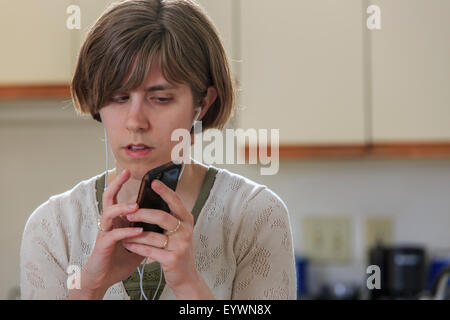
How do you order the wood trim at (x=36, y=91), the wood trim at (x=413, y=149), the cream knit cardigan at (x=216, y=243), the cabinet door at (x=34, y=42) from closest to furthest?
the cream knit cardigan at (x=216, y=243) → the cabinet door at (x=34, y=42) → the wood trim at (x=36, y=91) → the wood trim at (x=413, y=149)

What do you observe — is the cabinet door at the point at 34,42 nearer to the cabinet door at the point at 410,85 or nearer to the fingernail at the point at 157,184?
the fingernail at the point at 157,184

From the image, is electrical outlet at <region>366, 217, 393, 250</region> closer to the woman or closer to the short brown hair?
the woman

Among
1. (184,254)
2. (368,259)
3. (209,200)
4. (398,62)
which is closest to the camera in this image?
(184,254)

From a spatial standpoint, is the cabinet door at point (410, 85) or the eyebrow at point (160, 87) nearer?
the eyebrow at point (160, 87)

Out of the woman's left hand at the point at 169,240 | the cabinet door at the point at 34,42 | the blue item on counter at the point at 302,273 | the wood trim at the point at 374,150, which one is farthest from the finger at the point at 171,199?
the blue item on counter at the point at 302,273

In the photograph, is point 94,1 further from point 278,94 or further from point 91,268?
point 278,94

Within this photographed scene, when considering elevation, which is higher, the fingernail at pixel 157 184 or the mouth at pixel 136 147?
the mouth at pixel 136 147

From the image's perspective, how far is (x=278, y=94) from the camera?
4.87 ft

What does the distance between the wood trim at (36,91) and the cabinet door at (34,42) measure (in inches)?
0.5

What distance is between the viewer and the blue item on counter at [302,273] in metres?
1.68

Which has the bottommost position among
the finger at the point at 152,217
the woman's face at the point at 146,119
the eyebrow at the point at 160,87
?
the finger at the point at 152,217

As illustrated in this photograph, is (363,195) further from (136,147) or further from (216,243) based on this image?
(136,147)
